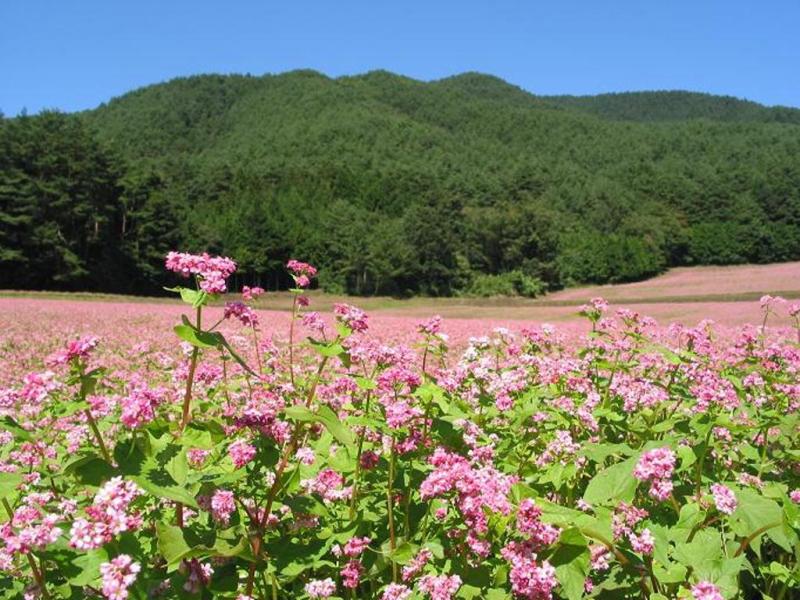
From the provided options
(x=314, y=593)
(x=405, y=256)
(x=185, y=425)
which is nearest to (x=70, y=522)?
(x=185, y=425)

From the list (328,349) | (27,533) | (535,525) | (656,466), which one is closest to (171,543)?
(27,533)

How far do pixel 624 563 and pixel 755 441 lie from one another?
103 inches

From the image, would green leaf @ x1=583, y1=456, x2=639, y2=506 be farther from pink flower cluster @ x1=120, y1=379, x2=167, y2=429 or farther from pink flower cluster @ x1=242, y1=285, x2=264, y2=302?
pink flower cluster @ x1=242, y1=285, x2=264, y2=302

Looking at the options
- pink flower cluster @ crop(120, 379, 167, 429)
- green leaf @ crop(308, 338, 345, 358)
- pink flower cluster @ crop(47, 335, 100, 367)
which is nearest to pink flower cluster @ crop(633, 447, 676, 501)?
green leaf @ crop(308, 338, 345, 358)

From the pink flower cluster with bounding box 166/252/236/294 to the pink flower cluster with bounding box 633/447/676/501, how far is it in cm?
179

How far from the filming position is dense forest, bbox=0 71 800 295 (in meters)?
65.7

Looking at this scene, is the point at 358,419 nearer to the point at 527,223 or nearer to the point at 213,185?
the point at 527,223

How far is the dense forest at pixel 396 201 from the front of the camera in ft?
216

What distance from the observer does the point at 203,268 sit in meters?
2.62

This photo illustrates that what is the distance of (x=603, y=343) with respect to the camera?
5.75 m

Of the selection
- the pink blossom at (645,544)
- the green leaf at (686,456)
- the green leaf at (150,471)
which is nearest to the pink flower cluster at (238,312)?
the green leaf at (150,471)

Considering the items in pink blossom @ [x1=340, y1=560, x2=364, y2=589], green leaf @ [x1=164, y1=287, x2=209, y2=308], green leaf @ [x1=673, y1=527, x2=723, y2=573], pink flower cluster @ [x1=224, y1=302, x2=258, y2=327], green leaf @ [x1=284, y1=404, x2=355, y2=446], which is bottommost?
pink blossom @ [x1=340, y1=560, x2=364, y2=589]

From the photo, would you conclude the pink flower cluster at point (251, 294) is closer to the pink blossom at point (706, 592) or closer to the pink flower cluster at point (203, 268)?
the pink flower cluster at point (203, 268)

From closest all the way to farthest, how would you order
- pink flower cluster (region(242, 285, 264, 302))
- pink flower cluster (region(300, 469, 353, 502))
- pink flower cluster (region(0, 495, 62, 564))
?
pink flower cluster (region(0, 495, 62, 564)), pink flower cluster (region(300, 469, 353, 502)), pink flower cluster (region(242, 285, 264, 302))
